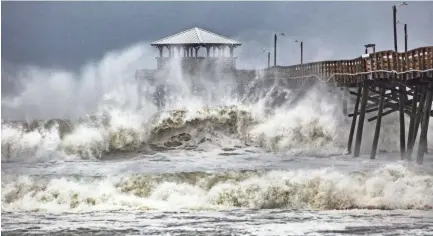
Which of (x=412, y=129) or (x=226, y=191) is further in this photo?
(x=412, y=129)

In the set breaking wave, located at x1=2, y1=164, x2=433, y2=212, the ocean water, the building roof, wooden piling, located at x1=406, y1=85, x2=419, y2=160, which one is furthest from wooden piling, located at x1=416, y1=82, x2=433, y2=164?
the building roof

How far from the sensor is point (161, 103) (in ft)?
120

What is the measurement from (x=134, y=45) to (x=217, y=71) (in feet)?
34.8

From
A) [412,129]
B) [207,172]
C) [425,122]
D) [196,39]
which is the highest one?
[196,39]

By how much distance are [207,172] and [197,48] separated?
978 inches

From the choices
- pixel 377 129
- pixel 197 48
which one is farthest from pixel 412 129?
pixel 197 48

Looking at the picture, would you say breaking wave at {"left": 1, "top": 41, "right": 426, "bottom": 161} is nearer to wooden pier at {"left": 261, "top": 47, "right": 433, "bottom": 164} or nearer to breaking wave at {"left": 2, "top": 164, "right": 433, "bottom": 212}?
wooden pier at {"left": 261, "top": 47, "right": 433, "bottom": 164}

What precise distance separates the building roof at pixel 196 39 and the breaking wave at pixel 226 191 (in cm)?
2521

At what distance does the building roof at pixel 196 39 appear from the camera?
40.2 meters

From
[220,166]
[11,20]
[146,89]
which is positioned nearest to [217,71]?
[146,89]

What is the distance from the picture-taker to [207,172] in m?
15.9

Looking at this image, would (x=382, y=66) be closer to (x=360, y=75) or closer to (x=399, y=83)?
(x=399, y=83)

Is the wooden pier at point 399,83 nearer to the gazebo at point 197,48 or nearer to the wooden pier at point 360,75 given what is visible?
the wooden pier at point 360,75

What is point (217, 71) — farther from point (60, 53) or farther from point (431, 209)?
point (431, 209)
